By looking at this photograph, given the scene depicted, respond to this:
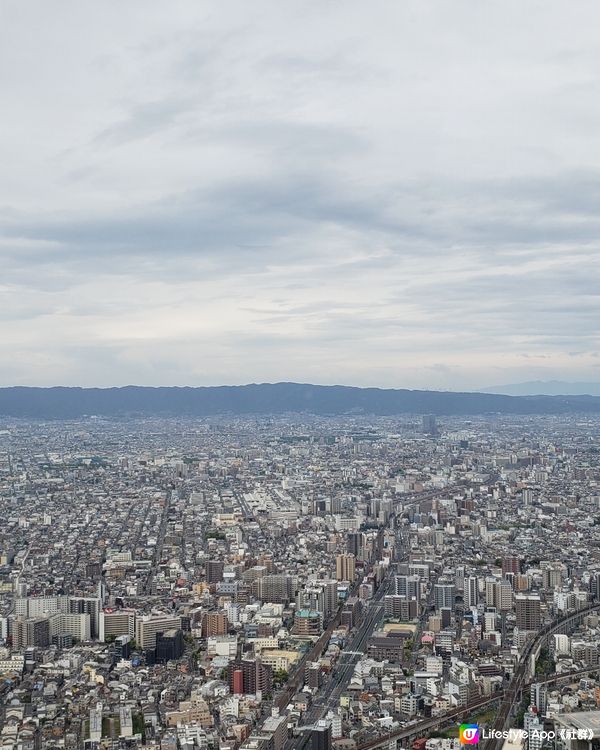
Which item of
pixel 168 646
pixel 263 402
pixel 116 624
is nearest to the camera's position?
pixel 168 646

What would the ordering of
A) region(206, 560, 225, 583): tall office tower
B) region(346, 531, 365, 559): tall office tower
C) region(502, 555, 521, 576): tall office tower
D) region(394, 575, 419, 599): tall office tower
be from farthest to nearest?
region(346, 531, 365, 559): tall office tower
region(502, 555, 521, 576): tall office tower
region(206, 560, 225, 583): tall office tower
region(394, 575, 419, 599): tall office tower

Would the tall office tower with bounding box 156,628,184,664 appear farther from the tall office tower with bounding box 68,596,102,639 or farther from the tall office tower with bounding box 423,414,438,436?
the tall office tower with bounding box 423,414,438,436

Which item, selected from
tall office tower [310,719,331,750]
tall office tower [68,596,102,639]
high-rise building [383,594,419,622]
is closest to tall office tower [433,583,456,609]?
high-rise building [383,594,419,622]

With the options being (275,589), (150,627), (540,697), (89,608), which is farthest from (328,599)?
(540,697)

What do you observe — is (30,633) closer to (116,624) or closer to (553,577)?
(116,624)

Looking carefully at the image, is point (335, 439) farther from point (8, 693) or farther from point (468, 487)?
point (8, 693)

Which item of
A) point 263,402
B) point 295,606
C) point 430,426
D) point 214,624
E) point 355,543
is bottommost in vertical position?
point 295,606
